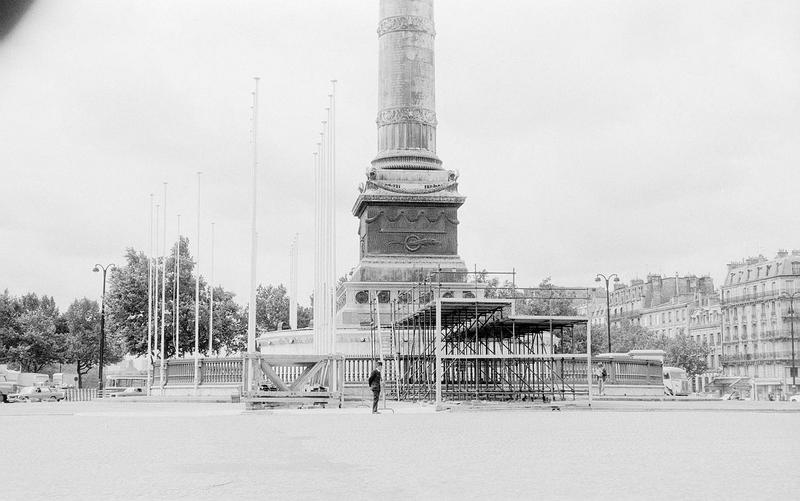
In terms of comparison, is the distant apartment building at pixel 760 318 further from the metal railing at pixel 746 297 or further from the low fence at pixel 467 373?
the low fence at pixel 467 373

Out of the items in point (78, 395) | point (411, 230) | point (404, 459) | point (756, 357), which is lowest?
point (78, 395)

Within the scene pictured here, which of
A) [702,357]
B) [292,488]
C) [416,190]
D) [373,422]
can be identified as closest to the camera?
[292,488]

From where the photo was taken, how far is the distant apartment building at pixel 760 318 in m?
115

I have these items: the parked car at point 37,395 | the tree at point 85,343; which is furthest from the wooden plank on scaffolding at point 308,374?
the tree at point 85,343

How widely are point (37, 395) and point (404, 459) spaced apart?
49379 millimetres

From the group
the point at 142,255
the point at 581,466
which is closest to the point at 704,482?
the point at 581,466

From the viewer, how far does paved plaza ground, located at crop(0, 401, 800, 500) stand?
11578 mm

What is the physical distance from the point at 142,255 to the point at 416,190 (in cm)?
3347

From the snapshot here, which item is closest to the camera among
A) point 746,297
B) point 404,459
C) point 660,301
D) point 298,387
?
point 404,459

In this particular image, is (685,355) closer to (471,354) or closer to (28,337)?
(28,337)

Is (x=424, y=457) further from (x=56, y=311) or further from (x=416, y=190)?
(x=56, y=311)

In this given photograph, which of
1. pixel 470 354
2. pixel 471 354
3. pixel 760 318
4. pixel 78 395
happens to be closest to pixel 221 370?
pixel 470 354

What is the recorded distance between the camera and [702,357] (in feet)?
403

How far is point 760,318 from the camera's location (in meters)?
120
